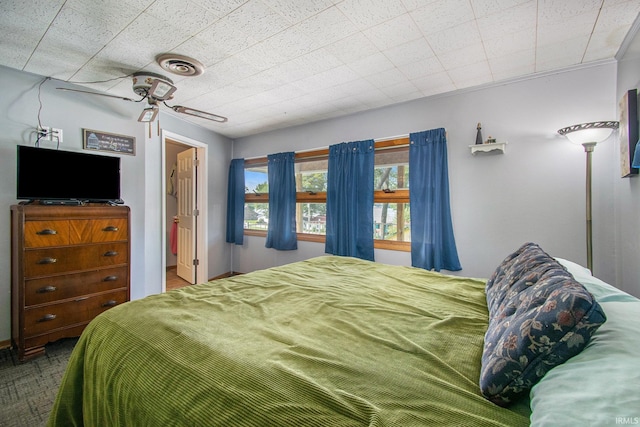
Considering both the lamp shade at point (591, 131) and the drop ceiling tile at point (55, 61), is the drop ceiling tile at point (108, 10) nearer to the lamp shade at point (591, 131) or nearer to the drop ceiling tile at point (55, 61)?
the drop ceiling tile at point (55, 61)

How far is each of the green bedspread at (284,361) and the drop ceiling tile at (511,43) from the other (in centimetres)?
185

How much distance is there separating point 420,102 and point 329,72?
49.0 inches

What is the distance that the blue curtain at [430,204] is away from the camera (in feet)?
9.62

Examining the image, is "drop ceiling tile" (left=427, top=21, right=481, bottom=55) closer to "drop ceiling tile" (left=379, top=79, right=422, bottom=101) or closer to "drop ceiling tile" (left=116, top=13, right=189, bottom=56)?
"drop ceiling tile" (left=379, top=79, right=422, bottom=101)

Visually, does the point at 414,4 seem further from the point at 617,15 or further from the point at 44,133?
the point at 44,133

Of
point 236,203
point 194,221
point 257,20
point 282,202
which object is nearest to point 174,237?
point 194,221

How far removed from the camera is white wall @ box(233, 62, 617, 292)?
2324 millimetres

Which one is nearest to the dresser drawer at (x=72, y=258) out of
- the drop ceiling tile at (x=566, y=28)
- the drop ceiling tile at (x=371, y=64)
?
the drop ceiling tile at (x=371, y=64)

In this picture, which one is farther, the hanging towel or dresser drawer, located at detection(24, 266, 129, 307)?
the hanging towel

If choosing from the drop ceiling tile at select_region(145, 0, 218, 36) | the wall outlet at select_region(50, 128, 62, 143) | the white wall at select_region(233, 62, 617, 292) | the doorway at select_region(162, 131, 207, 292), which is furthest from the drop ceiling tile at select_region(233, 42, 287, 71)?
the doorway at select_region(162, 131, 207, 292)

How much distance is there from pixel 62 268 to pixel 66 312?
38 cm

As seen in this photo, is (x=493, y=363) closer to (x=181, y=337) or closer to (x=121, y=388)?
(x=181, y=337)

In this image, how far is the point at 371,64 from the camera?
2.38 meters

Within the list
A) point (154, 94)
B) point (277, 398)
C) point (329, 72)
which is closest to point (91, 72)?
point (154, 94)
